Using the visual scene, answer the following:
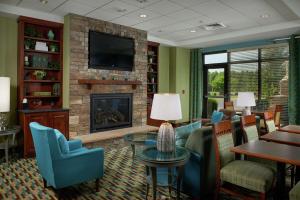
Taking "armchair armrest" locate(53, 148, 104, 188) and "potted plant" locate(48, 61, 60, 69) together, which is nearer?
"armchair armrest" locate(53, 148, 104, 188)

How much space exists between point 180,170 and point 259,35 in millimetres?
5039

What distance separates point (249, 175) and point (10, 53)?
4934 millimetres

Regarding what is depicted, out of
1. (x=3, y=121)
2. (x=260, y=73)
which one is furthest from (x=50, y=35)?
(x=260, y=73)

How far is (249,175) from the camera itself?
7.47 ft

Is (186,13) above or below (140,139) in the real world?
above

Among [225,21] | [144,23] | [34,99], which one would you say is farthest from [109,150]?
[225,21]

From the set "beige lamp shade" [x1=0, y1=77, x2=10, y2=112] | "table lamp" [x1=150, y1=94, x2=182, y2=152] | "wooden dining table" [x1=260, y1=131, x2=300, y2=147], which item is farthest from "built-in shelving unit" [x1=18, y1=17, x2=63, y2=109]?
"wooden dining table" [x1=260, y1=131, x2=300, y2=147]

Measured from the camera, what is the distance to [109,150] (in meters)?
4.75

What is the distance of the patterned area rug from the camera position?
2.75 metres

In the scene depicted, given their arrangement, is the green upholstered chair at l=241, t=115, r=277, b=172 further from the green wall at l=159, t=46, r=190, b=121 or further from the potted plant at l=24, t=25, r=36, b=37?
the green wall at l=159, t=46, r=190, b=121

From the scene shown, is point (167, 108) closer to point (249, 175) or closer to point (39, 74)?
point (249, 175)

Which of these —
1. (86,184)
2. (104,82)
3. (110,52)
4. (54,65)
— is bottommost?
(86,184)

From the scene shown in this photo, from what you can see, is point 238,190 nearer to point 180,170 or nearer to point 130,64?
point 180,170

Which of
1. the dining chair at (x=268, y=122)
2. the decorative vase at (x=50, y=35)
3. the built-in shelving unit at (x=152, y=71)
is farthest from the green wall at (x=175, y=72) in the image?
the dining chair at (x=268, y=122)
